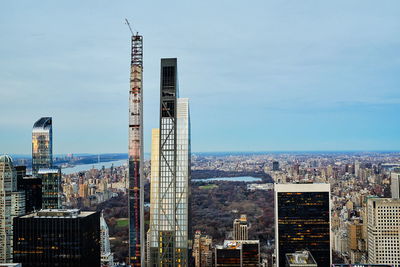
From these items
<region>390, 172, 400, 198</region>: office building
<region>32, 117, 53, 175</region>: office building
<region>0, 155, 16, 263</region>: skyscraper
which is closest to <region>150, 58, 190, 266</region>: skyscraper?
<region>0, 155, 16, 263</region>: skyscraper

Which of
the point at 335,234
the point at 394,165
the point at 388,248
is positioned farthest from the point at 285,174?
the point at 388,248

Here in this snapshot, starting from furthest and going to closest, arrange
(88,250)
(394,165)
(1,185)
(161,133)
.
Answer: (394,165), (1,185), (88,250), (161,133)

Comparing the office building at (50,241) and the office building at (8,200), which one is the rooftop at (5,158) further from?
the office building at (50,241)

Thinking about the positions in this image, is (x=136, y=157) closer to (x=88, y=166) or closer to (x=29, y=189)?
(x=88, y=166)

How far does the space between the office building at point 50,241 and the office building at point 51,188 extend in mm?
21077

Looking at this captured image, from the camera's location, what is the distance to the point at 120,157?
4869 centimetres

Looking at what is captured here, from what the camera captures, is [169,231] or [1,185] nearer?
[169,231]

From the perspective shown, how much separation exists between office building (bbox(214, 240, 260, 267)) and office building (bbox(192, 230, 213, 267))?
357 cm

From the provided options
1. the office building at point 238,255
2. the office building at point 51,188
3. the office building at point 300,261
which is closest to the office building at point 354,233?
the office building at point 238,255

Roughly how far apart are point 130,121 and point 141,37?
9.48 meters

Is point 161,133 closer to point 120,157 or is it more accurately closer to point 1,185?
point 120,157

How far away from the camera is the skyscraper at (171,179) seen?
90.3 feet

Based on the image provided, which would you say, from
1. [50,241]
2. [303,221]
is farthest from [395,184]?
[50,241]

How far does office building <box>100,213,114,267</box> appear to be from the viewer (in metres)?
47.8
